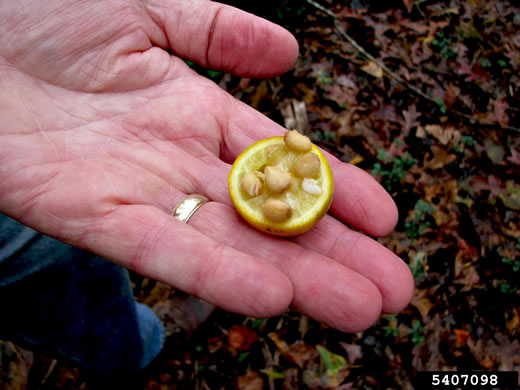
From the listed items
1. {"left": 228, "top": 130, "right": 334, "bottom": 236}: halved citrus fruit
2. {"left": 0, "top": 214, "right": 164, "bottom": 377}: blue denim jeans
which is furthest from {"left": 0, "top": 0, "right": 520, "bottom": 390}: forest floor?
{"left": 228, "top": 130, "right": 334, "bottom": 236}: halved citrus fruit

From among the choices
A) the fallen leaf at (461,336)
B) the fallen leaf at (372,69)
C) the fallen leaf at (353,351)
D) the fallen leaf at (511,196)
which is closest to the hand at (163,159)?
the fallen leaf at (353,351)

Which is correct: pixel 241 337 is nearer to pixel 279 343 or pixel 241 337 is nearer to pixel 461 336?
pixel 279 343

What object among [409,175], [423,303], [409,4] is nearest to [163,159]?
[423,303]

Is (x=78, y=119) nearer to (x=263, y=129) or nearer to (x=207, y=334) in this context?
(x=263, y=129)

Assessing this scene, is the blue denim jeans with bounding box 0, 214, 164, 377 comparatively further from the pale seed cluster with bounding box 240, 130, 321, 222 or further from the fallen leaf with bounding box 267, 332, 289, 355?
the fallen leaf with bounding box 267, 332, 289, 355

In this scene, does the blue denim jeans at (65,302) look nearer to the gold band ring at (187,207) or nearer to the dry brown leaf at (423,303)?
the gold band ring at (187,207)

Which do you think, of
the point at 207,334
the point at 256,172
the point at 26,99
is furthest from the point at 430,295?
the point at 26,99

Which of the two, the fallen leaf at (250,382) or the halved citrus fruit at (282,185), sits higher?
the halved citrus fruit at (282,185)
